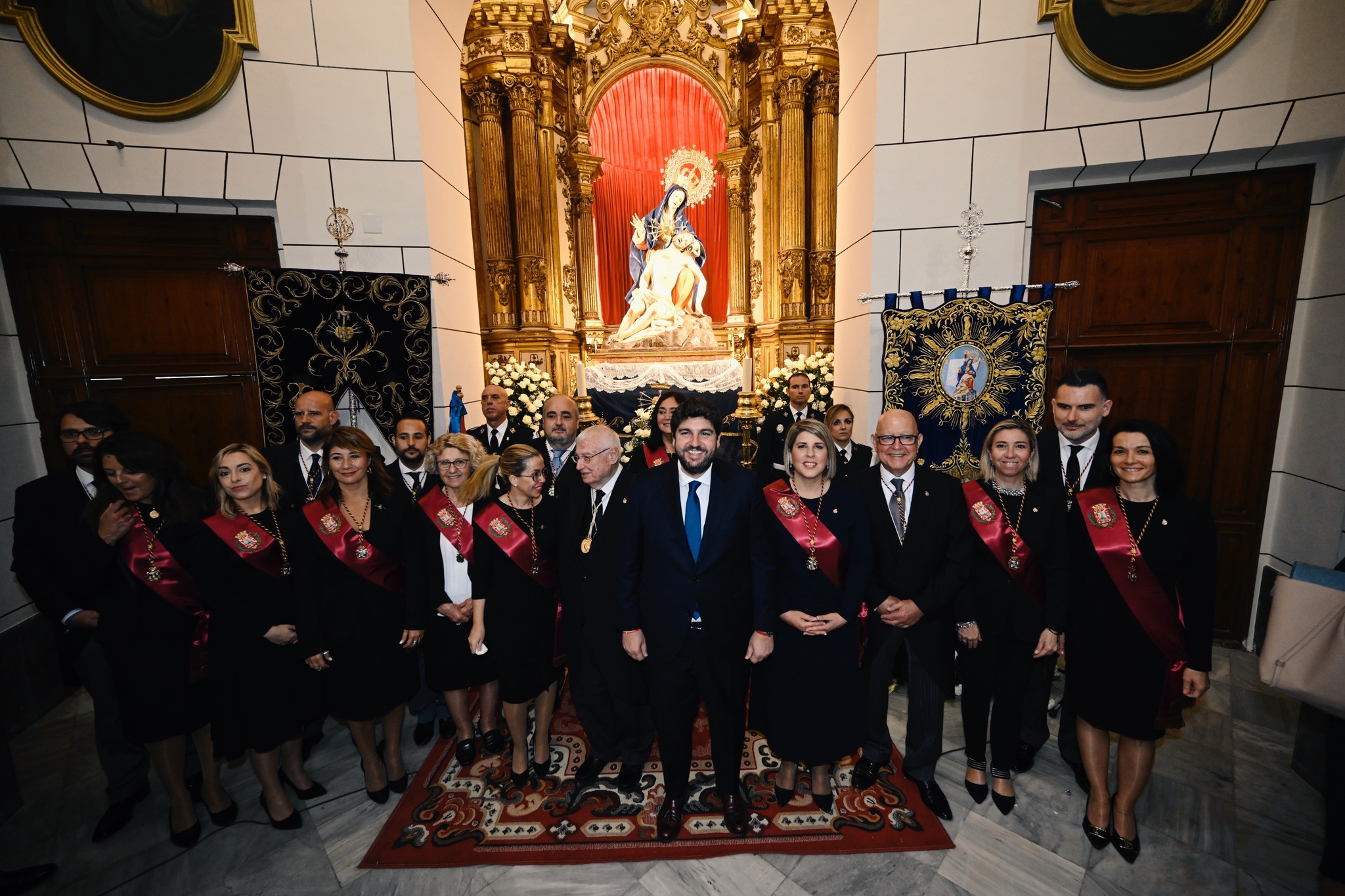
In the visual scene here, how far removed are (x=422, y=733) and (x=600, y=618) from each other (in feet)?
5.20

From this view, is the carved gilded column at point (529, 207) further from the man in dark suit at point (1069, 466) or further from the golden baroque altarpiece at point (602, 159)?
the man in dark suit at point (1069, 466)

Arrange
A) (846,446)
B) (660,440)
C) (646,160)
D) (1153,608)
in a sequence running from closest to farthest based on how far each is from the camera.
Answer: (1153,608)
(846,446)
(660,440)
(646,160)

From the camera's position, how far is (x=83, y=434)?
8.58ft

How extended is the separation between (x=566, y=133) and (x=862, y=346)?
720 cm

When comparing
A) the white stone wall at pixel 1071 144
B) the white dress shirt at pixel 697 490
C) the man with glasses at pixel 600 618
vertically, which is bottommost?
the man with glasses at pixel 600 618

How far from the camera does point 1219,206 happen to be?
3775 mm

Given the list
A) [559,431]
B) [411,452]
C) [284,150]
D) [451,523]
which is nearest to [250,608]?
[451,523]

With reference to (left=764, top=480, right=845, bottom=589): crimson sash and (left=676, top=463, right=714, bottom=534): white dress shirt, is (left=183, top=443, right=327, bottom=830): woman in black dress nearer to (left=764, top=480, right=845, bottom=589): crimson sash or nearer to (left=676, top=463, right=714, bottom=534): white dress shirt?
(left=676, top=463, right=714, bottom=534): white dress shirt

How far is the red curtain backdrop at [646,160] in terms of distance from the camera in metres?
9.20

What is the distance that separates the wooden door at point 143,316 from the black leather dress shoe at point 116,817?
230 centimetres

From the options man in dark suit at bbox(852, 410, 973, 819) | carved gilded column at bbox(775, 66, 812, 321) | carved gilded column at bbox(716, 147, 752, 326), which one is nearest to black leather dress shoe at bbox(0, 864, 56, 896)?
man in dark suit at bbox(852, 410, 973, 819)

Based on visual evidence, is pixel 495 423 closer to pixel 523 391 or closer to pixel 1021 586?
pixel 523 391

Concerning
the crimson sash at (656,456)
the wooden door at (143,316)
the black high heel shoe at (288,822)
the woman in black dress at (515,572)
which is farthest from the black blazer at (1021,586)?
the wooden door at (143,316)

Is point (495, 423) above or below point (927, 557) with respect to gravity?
above
